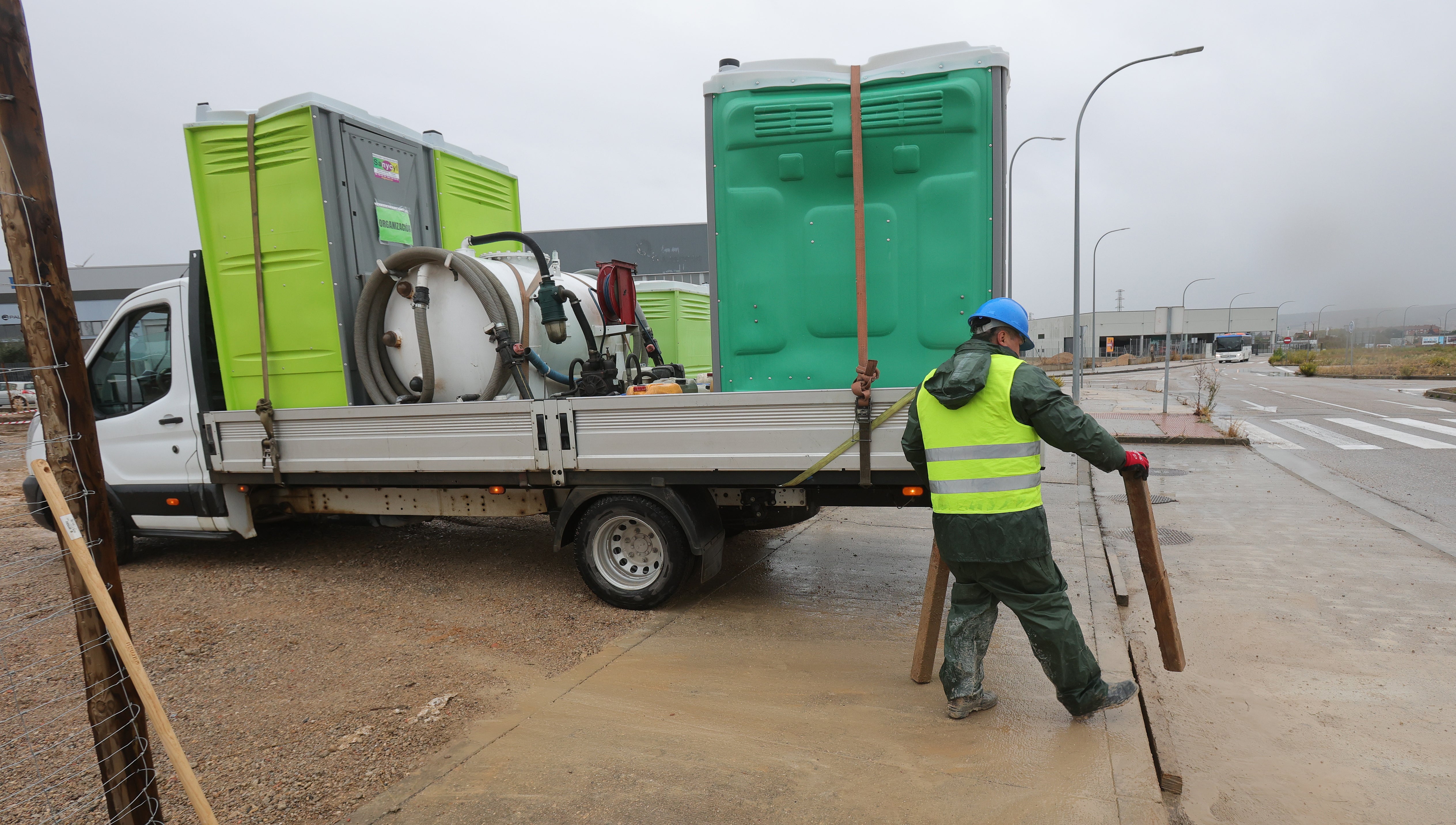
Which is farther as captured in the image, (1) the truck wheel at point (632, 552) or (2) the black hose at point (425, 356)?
(2) the black hose at point (425, 356)

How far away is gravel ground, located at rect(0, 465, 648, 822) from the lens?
2893 mm

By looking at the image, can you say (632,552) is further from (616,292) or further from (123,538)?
(123,538)

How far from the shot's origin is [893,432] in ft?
12.4

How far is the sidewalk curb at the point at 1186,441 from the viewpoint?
11.7 m

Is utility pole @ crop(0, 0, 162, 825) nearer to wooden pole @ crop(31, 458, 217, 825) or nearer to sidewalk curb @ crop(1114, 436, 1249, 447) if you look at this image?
wooden pole @ crop(31, 458, 217, 825)

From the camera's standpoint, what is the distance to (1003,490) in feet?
9.70

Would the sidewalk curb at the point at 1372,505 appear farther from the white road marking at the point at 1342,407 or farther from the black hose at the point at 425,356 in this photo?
the black hose at the point at 425,356

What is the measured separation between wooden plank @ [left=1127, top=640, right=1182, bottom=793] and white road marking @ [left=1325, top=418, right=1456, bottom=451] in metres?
10.3

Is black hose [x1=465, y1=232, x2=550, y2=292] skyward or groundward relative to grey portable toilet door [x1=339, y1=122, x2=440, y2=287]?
groundward

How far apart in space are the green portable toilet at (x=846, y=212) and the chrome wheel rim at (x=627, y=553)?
3.33 ft

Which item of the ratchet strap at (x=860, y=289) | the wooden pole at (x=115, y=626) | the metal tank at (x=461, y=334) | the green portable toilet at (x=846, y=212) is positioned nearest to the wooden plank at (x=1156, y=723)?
the ratchet strap at (x=860, y=289)

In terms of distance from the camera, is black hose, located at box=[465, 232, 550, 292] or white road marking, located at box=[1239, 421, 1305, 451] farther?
white road marking, located at box=[1239, 421, 1305, 451]

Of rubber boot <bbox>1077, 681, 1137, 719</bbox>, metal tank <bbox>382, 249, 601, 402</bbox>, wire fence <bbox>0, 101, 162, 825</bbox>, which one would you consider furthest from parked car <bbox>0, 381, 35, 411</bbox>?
rubber boot <bbox>1077, 681, 1137, 719</bbox>

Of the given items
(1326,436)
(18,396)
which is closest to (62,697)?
(1326,436)
